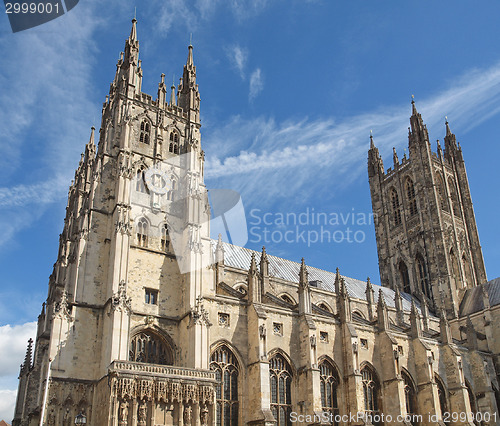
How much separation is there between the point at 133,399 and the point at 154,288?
7267 millimetres

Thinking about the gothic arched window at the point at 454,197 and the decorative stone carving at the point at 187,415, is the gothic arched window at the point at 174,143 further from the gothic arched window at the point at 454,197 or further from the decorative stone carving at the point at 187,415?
the gothic arched window at the point at 454,197

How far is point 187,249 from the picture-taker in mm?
30406

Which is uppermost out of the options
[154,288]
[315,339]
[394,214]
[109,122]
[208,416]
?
[394,214]

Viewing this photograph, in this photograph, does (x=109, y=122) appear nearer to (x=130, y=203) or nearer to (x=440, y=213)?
(x=130, y=203)

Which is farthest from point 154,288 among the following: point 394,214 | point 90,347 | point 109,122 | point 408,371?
point 394,214

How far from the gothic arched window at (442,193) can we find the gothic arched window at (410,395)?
28.3 m

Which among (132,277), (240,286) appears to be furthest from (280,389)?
(132,277)

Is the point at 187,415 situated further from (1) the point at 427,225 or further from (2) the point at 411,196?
(2) the point at 411,196

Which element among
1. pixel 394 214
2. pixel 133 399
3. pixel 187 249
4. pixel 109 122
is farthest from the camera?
pixel 394 214

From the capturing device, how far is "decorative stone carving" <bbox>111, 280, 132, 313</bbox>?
2597cm

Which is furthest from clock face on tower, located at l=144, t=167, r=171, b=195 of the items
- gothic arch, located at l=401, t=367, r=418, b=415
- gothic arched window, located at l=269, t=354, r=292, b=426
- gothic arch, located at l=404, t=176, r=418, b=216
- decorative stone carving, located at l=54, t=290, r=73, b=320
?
gothic arch, located at l=404, t=176, r=418, b=216

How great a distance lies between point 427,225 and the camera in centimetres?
5753

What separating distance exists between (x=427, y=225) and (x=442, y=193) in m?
6.25

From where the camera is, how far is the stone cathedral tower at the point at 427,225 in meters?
55.4
